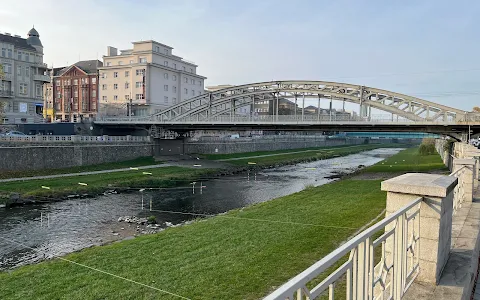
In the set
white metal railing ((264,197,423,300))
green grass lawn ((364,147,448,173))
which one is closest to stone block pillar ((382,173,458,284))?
white metal railing ((264,197,423,300))

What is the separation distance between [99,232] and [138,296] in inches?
381

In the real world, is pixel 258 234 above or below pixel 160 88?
below

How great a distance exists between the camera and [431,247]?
502 centimetres

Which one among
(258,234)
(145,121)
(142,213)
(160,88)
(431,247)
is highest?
(160,88)

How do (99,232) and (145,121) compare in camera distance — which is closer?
(99,232)

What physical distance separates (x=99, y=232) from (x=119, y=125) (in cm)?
3913

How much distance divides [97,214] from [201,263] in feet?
42.1

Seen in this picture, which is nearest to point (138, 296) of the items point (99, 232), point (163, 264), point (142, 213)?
point (163, 264)

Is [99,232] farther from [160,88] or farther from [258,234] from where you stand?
[160,88]

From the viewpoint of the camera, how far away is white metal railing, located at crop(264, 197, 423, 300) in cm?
243

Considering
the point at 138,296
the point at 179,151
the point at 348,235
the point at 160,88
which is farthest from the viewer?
the point at 160,88

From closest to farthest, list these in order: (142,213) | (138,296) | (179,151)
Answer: (138,296)
(142,213)
(179,151)

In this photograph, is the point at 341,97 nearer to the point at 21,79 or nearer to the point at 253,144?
the point at 253,144

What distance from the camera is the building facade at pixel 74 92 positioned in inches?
3081
